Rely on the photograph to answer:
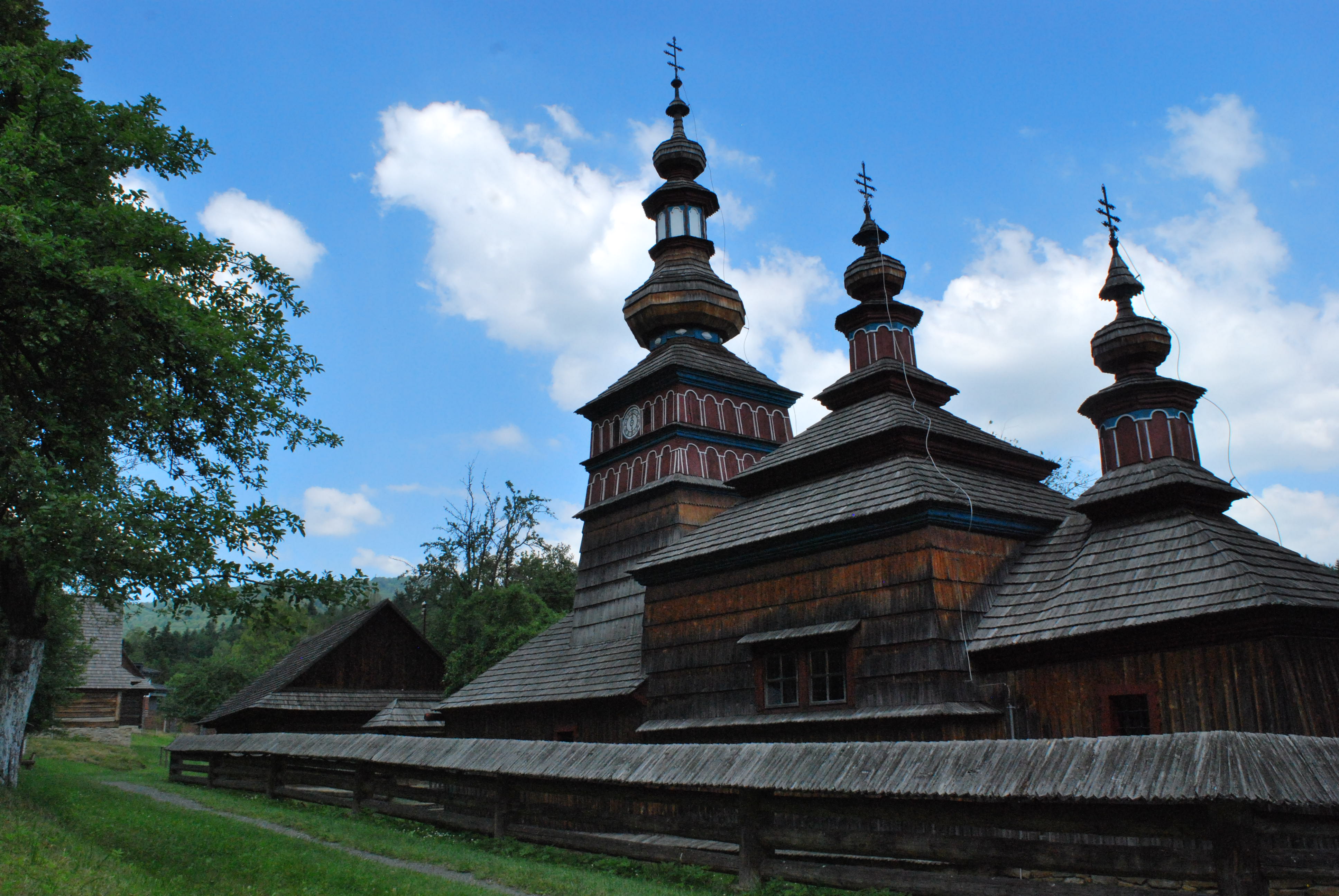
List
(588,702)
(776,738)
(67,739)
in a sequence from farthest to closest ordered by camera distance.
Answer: (67,739)
(588,702)
(776,738)

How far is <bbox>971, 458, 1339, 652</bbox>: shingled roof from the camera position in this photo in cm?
1146

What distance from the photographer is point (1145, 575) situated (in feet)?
41.1

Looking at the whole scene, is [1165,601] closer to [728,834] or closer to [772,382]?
[728,834]

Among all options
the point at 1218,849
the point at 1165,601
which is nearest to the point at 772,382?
the point at 1165,601

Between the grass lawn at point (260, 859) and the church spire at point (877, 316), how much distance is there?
37.1 feet

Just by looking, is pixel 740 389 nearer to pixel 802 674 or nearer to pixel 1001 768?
pixel 802 674

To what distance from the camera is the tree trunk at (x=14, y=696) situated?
41.4 feet

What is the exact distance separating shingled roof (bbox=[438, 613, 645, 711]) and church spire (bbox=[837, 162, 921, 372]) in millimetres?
7602

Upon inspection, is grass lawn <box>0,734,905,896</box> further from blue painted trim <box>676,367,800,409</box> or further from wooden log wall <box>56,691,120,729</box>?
wooden log wall <box>56,691,120,729</box>

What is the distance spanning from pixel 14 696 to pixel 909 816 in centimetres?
1139

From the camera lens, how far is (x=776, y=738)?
15086 mm

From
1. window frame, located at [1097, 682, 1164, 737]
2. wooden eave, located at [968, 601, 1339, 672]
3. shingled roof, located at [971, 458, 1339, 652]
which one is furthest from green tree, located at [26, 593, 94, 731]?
window frame, located at [1097, 682, 1164, 737]

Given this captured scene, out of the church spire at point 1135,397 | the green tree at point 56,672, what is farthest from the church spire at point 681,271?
the green tree at point 56,672

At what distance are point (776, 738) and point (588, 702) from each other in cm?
553
